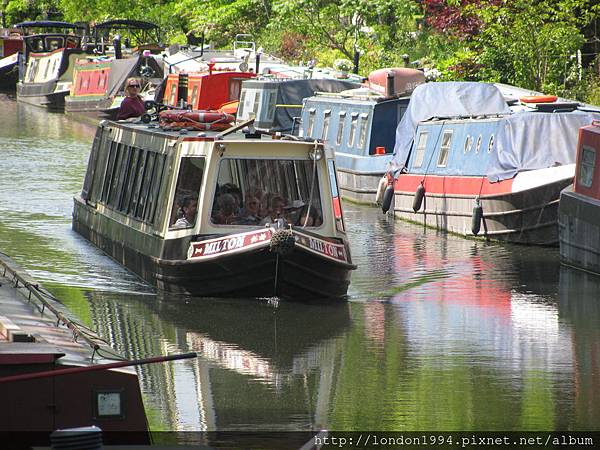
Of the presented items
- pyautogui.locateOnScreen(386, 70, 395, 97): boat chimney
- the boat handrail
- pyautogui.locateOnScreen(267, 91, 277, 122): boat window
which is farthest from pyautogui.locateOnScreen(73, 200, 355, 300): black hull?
pyautogui.locateOnScreen(267, 91, 277, 122): boat window

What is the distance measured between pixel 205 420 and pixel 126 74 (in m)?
38.8

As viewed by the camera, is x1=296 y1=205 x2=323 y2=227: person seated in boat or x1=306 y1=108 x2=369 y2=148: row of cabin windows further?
x1=306 y1=108 x2=369 y2=148: row of cabin windows

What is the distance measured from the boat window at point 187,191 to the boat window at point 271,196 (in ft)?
0.90

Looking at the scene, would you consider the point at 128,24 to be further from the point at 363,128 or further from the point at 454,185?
the point at 454,185

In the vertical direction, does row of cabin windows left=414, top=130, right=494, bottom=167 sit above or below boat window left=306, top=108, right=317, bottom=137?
above

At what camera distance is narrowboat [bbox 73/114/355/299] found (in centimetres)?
1573

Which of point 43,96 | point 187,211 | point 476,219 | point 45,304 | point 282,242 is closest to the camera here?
point 45,304

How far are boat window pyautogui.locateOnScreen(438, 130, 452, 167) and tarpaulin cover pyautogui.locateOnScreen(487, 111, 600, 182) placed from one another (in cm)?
160

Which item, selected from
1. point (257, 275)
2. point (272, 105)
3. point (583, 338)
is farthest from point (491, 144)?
point (272, 105)

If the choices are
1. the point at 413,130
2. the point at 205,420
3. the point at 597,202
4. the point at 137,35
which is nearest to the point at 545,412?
the point at 205,420

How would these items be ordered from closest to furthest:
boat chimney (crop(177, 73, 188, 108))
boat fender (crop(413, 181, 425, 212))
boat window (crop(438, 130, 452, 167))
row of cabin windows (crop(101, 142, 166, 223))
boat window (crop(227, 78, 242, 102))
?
row of cabin windows (crop(101, 142, 166, 223)) → boat window (crop(438, 130, 452, 167)) → boat fender (crop(413, 181, 425, 212)) → boat window (crop(227, 78, 242, 102)) → boat chimney (crop(177, 73, 188, 108))

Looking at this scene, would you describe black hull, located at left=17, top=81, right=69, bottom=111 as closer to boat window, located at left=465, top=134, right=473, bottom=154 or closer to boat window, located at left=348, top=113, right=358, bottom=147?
boat window, located at left=348, top=113, right=358, bottom=147

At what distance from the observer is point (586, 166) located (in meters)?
18.3

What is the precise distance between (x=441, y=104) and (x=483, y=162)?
3303mm
